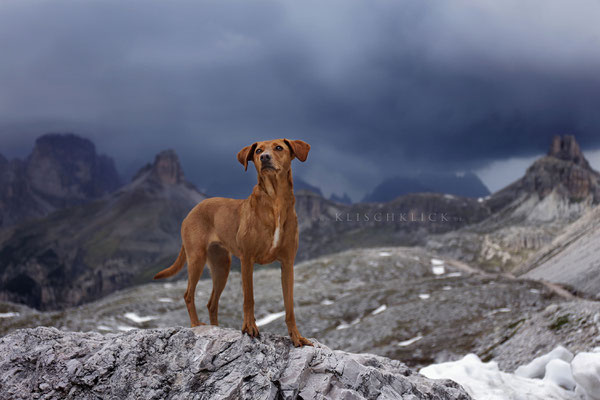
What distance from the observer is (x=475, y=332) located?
36125 millimetres

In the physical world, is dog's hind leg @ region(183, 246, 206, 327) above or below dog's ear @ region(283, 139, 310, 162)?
below

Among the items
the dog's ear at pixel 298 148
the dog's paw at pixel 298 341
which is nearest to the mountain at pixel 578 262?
the dog's paw at pixel 298 341

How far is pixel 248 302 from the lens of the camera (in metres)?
10.2

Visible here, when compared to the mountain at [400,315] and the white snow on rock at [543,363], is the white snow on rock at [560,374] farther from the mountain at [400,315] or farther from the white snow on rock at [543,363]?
the mountain at [400,315]

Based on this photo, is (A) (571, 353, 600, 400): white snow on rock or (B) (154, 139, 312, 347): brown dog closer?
(B) (154, 139, 312, 347): brown dog

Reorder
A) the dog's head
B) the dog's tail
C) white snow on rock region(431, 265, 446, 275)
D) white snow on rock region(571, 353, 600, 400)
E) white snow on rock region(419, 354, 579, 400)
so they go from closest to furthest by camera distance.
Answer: the dog's head < the dog's tail < white snow on rock region(571, 353, 600, 400) < white snow on rock region(419, 354, 579, 400) < white snow on rock region(431, 265, 446, 275)

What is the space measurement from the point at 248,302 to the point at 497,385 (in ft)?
37.2

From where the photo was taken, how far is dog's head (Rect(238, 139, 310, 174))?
32.0 ft

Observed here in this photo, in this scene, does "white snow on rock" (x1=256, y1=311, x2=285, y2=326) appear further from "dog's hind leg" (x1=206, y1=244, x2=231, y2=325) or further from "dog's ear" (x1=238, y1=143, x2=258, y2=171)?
"dog's ear" (x1=238, y1=143, x2=258, y2=171)

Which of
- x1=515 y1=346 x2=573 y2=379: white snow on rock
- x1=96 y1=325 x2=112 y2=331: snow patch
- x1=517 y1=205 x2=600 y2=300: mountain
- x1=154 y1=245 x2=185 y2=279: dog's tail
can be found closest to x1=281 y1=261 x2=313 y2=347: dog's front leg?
x1=154 y1=245 x2=185 y2=279: dog's tail

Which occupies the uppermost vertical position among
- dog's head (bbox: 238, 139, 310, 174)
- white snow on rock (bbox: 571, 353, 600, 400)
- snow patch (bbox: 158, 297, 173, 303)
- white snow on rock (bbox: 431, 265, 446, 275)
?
dog's head (bbox: 238, 139, 310, 174)

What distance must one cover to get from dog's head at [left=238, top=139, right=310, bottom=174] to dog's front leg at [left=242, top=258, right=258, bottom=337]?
2.28 meters

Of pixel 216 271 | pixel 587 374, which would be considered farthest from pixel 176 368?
pixel 587 374

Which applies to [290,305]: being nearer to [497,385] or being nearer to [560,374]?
[497,385]
